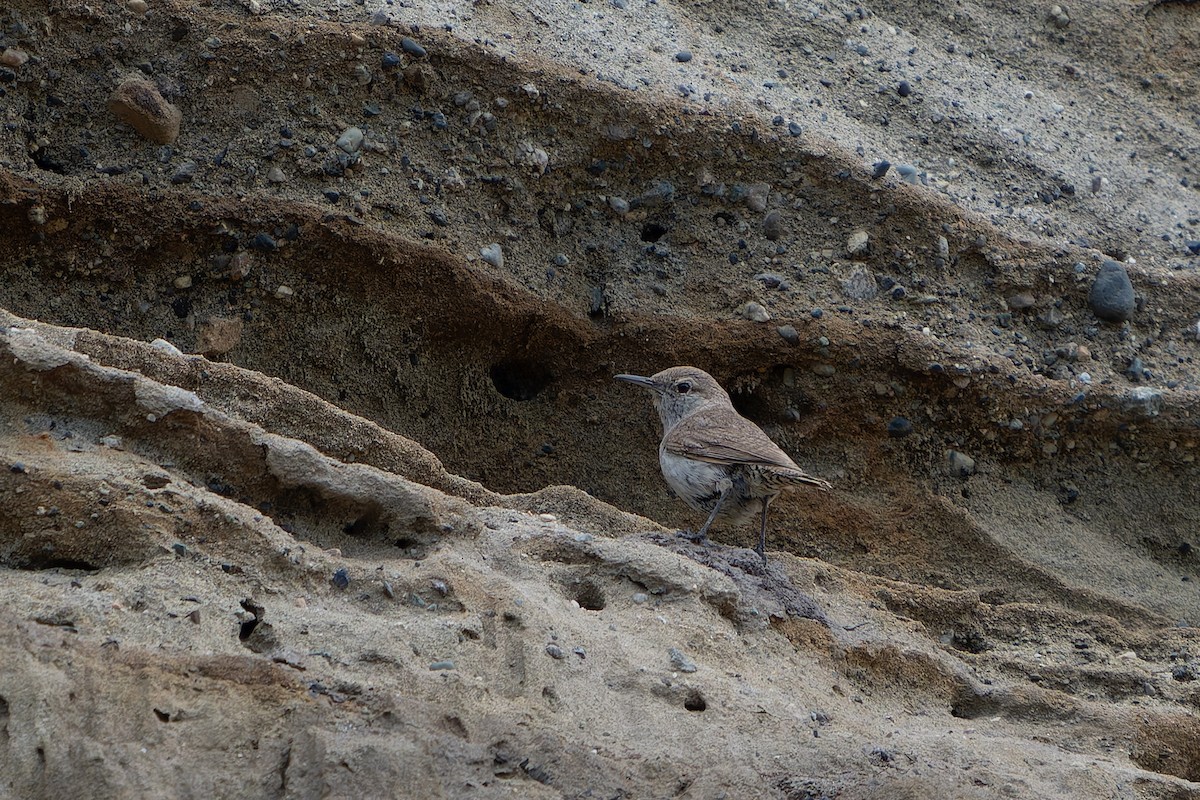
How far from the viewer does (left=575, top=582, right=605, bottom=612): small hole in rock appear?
16.4 feet

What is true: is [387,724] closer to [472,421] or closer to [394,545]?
[394,545]

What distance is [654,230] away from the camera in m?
7.41

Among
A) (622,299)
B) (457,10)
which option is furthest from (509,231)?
(457,10)

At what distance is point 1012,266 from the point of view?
7.53m

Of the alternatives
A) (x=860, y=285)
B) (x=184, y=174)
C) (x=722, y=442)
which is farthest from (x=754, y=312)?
(x=184, y=174)

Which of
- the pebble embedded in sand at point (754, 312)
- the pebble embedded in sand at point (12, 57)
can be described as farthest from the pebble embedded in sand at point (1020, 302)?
the pebble embedded in sand at point (12, 57)

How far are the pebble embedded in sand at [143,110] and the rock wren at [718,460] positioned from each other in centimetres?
256

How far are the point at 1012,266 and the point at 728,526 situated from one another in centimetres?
223

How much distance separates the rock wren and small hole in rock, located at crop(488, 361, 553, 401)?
68 centimetres

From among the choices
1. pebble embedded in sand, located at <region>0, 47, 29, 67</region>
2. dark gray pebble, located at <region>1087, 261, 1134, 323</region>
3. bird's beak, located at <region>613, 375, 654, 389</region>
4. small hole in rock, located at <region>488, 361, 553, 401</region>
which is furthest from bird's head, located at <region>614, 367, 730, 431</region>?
pebble embedded in sand, located at <region>0, 47, 29, 67</region>

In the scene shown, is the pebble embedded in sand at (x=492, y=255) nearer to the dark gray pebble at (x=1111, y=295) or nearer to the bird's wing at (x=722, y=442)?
the bird's wing at (x=722, y=442)

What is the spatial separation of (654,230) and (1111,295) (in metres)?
2.65

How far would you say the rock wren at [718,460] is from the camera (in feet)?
19.2

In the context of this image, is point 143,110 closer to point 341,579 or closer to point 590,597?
point 341,579
